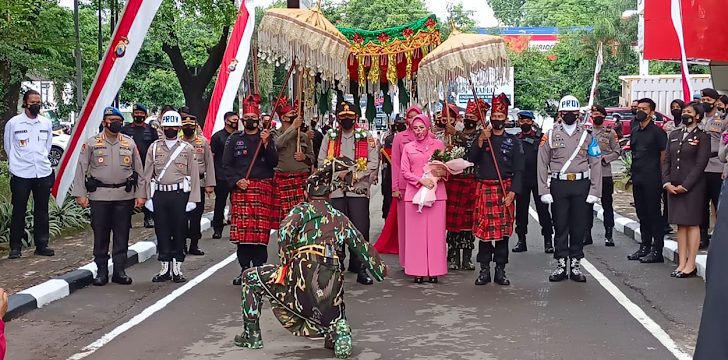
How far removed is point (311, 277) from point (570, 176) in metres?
4.14

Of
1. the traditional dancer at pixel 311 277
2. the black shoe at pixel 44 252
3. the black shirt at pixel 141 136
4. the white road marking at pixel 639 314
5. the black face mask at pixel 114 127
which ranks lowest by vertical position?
the white road marking at pixel 639 314

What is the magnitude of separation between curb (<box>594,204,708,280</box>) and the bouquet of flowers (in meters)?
2.92

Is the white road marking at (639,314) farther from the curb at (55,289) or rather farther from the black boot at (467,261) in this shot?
the curb at (55,289)

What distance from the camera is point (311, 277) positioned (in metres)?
6.63

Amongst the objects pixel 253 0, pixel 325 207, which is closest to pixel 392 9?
pixel 253 0

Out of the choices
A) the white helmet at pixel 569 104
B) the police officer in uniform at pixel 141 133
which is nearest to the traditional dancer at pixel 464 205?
the white helmet at pixel 569 104

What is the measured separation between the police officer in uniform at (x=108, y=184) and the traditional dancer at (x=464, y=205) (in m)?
3.60

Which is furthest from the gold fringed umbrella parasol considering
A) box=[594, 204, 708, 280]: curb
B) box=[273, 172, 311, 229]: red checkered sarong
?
box=[594, 204, 708, 280]: curb

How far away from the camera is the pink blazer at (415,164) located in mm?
9836

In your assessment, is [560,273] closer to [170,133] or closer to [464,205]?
[464,205]

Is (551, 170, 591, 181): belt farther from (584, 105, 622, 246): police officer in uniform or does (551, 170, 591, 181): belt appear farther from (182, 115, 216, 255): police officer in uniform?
(182, 115, 216, 255): police officer in uniform

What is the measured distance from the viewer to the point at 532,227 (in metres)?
15.2

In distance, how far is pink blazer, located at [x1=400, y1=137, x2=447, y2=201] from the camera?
984 cm

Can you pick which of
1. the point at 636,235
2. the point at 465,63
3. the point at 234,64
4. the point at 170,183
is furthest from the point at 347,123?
the point at 636,235
